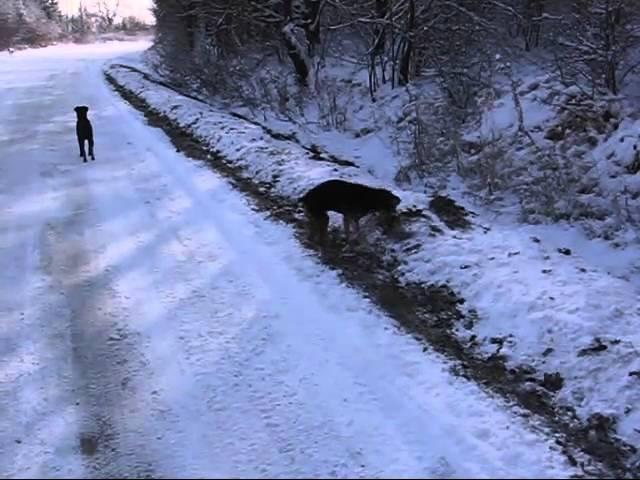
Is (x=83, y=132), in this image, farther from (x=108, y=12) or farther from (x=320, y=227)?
(x=108, y=12)

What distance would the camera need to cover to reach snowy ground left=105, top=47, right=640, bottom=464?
423cm

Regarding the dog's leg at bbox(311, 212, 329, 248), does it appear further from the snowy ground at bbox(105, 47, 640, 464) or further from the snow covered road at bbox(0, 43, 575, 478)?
the snowy ground at bbox(105, 47, 640, 464)

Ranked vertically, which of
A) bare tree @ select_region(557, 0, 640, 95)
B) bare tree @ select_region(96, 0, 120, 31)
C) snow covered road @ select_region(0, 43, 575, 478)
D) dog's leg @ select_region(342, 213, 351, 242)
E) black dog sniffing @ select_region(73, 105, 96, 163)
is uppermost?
bare tree @ select_region(96, 0, 120, 31)

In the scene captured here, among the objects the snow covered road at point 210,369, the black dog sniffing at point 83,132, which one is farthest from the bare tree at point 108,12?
the snow covered road at point 210,369

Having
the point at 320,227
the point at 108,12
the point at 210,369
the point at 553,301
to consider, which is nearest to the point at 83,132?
the point at 320,227

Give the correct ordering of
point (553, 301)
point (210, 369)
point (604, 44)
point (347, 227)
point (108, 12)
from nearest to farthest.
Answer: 1. point (210, 369)
2. point (553, 301)
3. point (347, 227)
4. point (604, 44)
5. point (108, 12)

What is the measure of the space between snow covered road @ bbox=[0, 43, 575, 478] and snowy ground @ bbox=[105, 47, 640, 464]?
57 centimetres

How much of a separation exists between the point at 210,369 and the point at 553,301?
8.42ft

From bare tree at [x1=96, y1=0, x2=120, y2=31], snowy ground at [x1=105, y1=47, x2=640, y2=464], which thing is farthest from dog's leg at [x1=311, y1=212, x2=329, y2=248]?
bare tree at [x1=96, y1=0, x2=120, y2=31]

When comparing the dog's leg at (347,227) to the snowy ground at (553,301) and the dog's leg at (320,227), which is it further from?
the snowy ground at (553,301)

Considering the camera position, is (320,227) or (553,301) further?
(320,227)

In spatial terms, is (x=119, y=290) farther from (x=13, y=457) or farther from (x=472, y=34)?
(x=472, y=34)

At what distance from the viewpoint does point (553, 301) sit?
5117 mm

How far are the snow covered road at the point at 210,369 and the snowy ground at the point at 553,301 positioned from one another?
574 millimetres
